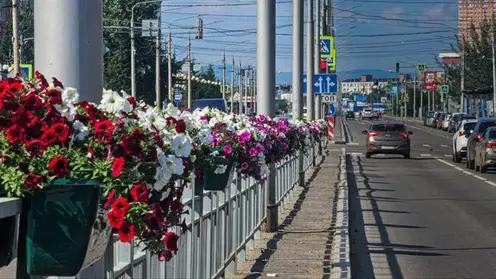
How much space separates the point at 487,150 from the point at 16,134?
27703mm

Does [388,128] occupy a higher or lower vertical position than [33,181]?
lower

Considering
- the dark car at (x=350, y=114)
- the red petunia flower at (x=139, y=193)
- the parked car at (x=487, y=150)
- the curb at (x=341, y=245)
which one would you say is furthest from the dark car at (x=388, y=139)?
the dark car at (x=350, y=114)

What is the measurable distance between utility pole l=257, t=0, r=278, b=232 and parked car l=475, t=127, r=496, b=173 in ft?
53.9

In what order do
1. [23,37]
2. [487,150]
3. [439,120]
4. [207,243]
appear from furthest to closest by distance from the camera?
[439,120] < [23,37] < [487,150] < [207,243]

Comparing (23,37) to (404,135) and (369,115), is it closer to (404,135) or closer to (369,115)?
(404,135)

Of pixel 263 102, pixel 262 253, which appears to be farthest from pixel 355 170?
pixel 262 253

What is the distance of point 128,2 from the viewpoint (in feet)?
213

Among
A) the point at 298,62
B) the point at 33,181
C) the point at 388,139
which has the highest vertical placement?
the point at 298,62

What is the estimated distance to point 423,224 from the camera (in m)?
16.8

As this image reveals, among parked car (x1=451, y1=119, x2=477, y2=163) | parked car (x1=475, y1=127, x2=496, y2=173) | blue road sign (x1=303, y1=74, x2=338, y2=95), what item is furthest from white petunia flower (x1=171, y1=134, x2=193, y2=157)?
blue road sign (x1=303, y1=74, x2=338, y2=95)

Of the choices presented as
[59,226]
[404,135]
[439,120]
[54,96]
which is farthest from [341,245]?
[439,120]

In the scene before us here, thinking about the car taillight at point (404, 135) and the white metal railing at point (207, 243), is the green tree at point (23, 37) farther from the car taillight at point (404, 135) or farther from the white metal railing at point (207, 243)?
the white metal railing at point (207, 243)

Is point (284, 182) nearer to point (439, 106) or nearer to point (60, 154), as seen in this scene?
point (60, 154)

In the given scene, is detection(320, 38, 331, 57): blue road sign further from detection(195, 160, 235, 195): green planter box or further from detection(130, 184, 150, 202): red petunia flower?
detection(130, 184, 150, 202): red petunia flower
